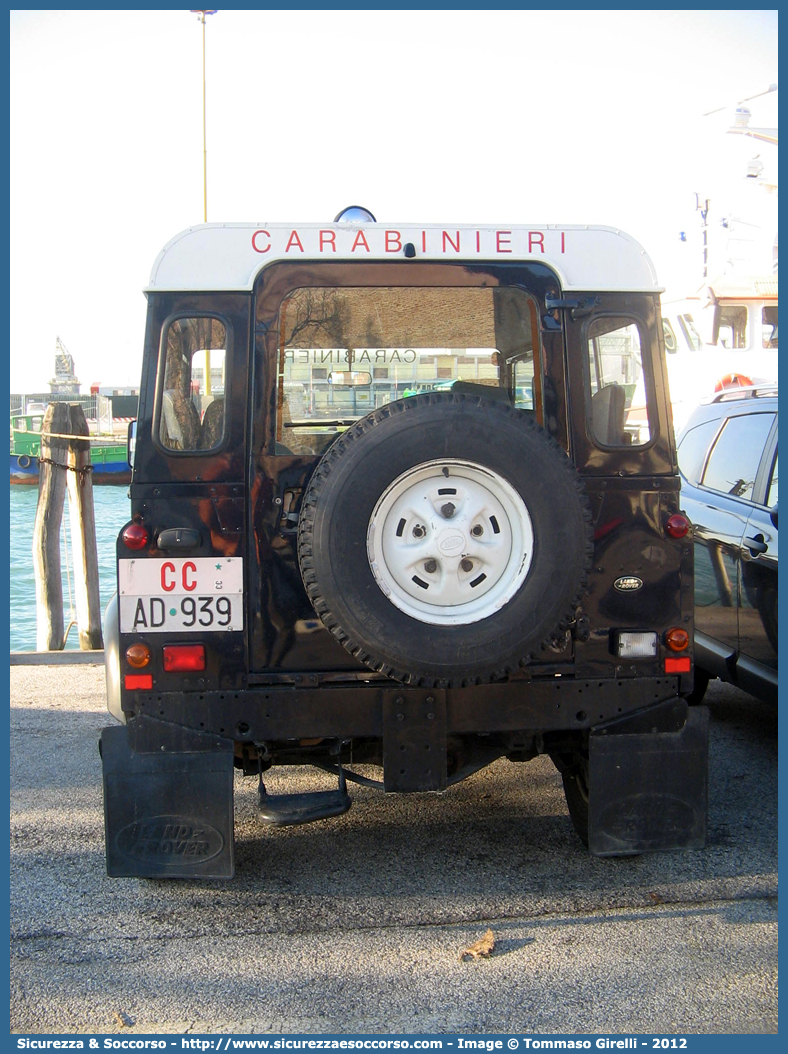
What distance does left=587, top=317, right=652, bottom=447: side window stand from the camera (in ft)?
12.9

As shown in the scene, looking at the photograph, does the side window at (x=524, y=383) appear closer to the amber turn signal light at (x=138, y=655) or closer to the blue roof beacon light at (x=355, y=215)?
the blue roof beacon light at (x=355, y=215)

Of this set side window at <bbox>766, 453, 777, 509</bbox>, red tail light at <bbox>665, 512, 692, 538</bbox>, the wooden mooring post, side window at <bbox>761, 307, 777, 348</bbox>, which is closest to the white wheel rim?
red tail light at <bbox>665, 512, 692, 538</bbox>

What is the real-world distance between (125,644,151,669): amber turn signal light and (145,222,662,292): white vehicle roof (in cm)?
141

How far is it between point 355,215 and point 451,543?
1492 mm

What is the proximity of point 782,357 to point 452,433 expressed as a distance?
156 centimetres

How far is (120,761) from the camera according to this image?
3.83m

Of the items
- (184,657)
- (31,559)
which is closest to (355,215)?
(184,657)

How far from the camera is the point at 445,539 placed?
3467 millimetres

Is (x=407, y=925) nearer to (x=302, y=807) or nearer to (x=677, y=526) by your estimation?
(x=302, y=807)

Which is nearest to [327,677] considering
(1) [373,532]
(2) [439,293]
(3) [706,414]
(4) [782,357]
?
(1) [373,532]

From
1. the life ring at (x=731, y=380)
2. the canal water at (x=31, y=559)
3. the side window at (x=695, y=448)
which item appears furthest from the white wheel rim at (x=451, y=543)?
the life ring at (x=731, y=380)

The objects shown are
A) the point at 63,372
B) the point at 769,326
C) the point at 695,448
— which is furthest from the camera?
the point at 63,372

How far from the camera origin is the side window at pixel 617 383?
12.9 ft

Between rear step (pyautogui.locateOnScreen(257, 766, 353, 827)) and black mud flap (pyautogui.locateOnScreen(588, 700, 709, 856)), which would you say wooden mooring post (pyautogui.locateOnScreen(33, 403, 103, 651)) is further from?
black mud flap (pyautogui.locateOnScreen(588, 700, 709, 856))
